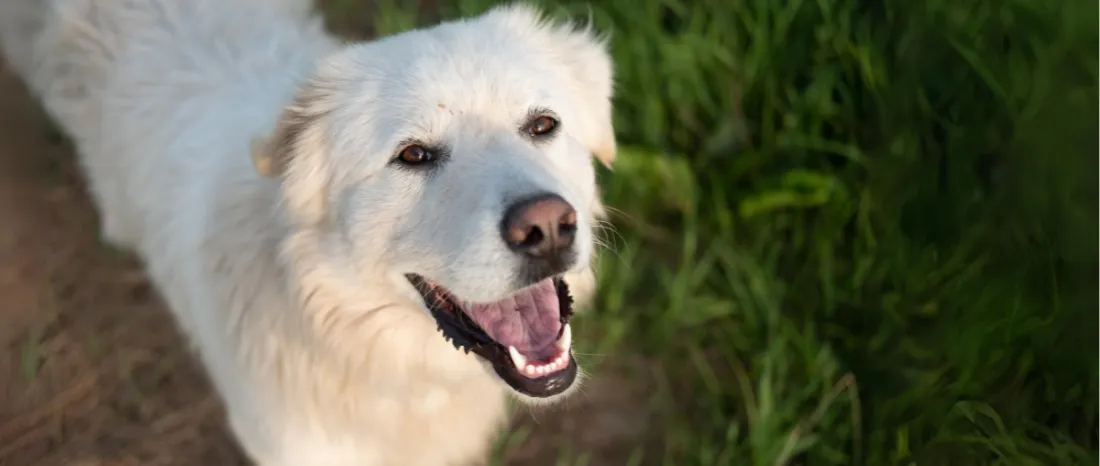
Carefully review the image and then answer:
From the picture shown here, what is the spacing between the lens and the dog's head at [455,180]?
1.54 metres

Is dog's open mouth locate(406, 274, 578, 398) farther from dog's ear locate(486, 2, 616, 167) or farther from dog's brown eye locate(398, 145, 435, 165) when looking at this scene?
dog's ear locate(486, 2, 616, 167)

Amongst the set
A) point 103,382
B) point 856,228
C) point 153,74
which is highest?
point 153,74

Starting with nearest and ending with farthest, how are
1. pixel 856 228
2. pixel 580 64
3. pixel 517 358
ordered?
pixel 517 358, pixel 580 64, pixel 856 228

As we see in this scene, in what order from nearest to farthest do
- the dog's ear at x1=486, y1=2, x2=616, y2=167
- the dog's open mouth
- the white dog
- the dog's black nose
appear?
the dog's black nose
the white dog
the dog's open mouth
the dog's ear at x1=486, y1=2, x2=616, y2=167

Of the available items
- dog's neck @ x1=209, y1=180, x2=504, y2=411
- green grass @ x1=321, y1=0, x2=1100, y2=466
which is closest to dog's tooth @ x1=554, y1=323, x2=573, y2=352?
dog's neck @ x1=209, y1=180, x2=504, y2=411

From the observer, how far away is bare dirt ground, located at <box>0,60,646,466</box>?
2.65 metres

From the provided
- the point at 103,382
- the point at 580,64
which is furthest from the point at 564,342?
the point at 103,382

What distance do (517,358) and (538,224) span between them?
39cm

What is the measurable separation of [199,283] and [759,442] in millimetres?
1607

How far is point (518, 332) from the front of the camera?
71.5 inches

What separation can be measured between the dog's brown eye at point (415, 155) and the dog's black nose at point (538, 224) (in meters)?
0.27

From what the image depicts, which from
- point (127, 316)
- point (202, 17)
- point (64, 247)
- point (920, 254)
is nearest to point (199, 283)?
point (202, 17)

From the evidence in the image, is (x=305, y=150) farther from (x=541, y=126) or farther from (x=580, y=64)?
(x=580, y=64)

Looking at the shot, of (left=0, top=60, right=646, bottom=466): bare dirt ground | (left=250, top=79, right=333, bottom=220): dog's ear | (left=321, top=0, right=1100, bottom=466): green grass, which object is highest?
(left=250, top=79, right=333, bottom=220): dog's ear
